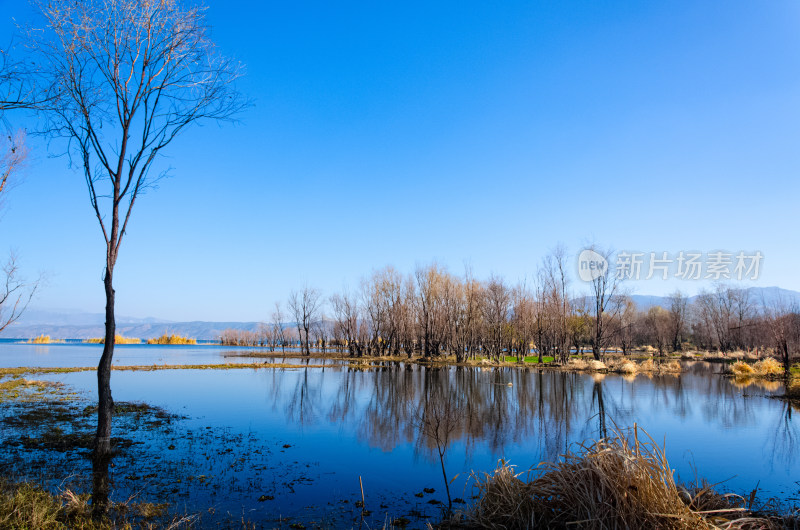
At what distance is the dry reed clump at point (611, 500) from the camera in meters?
3.83

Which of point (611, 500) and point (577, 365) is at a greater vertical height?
point (611, 500)

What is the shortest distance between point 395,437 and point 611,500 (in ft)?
26.7

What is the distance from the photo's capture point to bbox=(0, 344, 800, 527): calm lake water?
7031 mm

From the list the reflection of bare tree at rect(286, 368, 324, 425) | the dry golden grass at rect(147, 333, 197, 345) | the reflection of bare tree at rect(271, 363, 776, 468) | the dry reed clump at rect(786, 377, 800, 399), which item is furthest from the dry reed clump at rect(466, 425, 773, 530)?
the dry golden grass at rect(147, 333, 197, 345)

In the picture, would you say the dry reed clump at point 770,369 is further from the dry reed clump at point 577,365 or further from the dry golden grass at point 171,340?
the dry golden grass at point 171,340

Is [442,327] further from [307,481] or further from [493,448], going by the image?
[307,481]

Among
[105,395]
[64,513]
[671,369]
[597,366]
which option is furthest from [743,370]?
[64,513]

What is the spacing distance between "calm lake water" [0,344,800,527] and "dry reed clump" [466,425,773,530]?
1.84 m

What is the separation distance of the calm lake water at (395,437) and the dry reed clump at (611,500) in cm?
184

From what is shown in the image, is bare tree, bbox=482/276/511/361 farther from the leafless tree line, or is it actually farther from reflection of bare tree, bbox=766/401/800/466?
reflection of bare tree, bbox=766/401/800/466

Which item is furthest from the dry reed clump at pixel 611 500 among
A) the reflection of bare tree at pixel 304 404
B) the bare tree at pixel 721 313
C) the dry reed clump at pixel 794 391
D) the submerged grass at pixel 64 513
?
the bare tree at pixel 721 313

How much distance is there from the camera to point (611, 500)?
4086 millimetres

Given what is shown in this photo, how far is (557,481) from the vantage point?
4.59 metres

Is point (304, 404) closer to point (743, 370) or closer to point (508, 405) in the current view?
point (508, 405)
